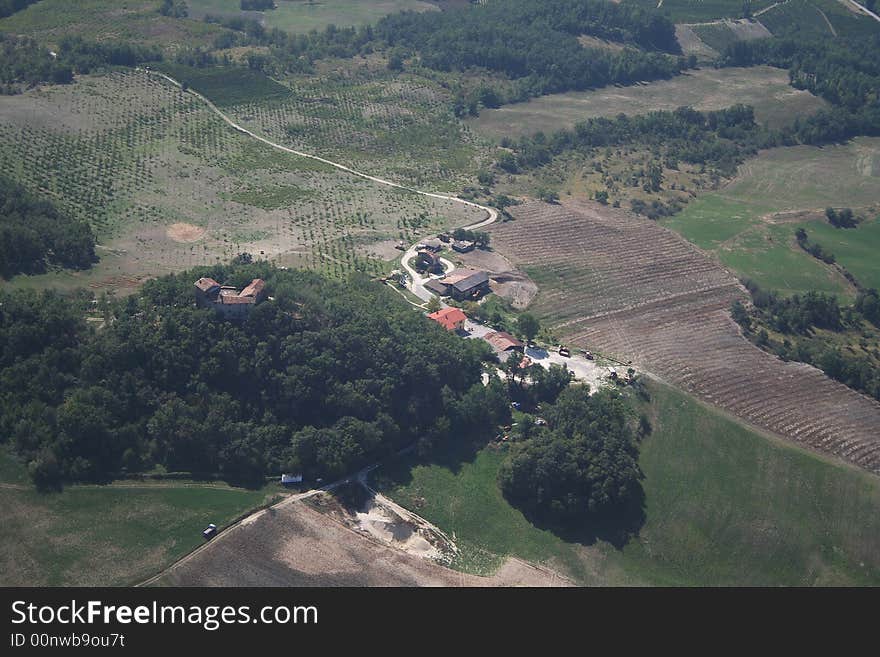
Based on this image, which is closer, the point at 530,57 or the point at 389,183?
the point at 389,183

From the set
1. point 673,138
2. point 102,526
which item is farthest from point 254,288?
point 673,138

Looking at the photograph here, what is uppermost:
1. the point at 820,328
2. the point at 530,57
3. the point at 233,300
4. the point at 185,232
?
the point at 530,57

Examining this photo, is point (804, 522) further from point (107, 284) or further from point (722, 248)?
point (107, 284)

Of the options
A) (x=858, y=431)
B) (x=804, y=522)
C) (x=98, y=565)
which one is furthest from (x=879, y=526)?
(x=98, y=565)

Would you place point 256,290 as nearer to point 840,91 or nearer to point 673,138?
point 673,138

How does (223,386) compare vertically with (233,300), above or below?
below

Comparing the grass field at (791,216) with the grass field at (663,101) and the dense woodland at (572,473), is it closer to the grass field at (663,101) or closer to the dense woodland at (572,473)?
the grass field at (663,101)
